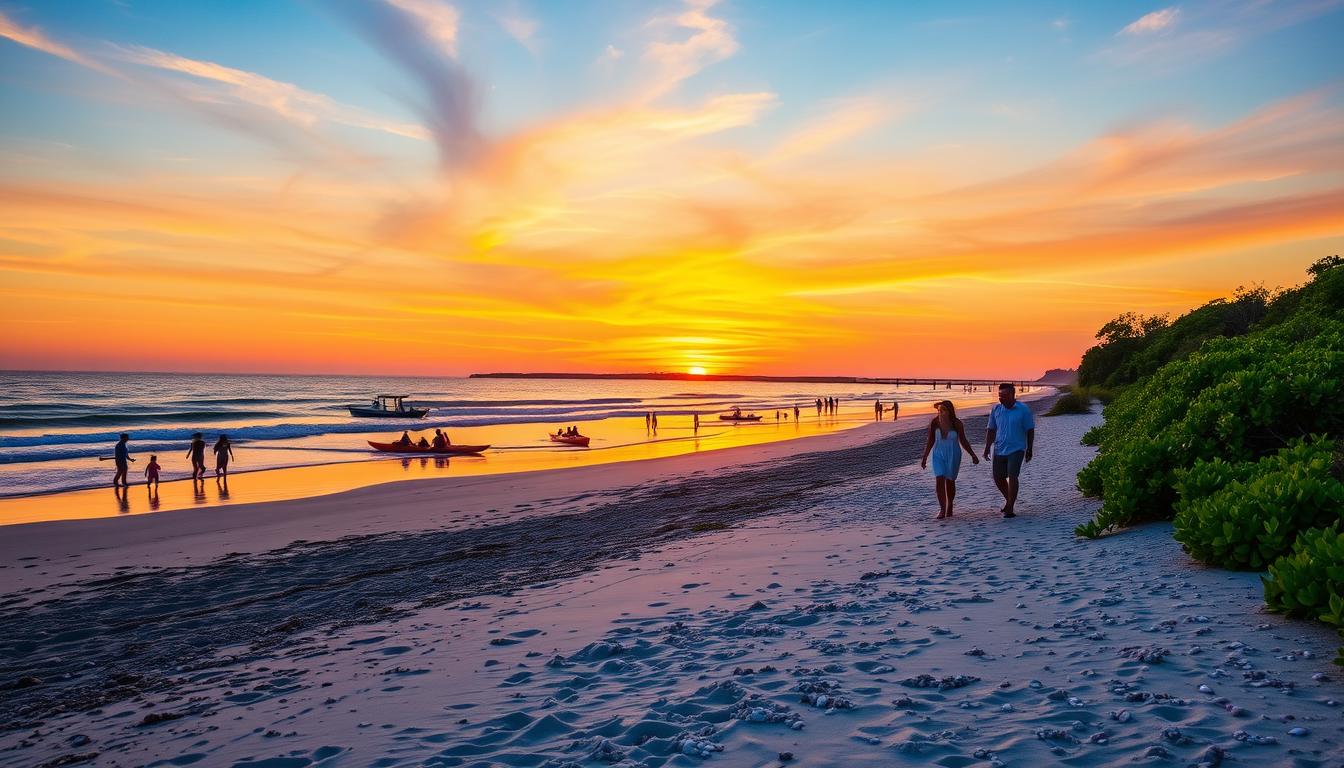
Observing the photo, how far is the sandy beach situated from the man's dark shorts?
74 centimetres

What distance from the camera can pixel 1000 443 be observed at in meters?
11.4

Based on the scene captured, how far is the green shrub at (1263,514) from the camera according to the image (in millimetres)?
6281

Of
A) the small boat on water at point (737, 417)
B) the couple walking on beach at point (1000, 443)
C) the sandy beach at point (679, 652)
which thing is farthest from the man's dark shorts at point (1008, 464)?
the small boat on water at point (737, 417)

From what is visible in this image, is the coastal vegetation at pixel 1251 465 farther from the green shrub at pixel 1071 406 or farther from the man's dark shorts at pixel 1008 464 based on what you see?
the green shrub at pixel 1071 406

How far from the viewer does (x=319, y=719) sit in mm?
5141

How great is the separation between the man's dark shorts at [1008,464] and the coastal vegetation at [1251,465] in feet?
4.16

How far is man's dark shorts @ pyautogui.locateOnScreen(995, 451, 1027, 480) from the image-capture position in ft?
37.4

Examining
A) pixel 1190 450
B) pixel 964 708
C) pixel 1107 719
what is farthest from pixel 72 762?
pixel 1190 450

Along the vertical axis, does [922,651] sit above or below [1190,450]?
below

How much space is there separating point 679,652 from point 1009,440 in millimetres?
7470

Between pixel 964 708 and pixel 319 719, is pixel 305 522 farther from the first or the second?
pixel 964 708

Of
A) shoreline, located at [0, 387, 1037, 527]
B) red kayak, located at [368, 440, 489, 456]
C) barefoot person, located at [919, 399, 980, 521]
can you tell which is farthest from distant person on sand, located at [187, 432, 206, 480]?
barefoot person, located at [919, 399, 980, 521]

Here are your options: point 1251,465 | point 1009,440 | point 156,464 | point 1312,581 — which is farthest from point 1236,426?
point 156,464

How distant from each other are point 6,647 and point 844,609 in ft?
27.8
